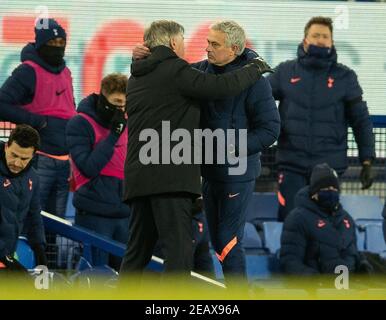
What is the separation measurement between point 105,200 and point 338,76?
1982 mm

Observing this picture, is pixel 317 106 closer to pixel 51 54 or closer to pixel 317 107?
pixel 317 107

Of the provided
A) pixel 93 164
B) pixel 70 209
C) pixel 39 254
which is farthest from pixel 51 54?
pixel 39 254

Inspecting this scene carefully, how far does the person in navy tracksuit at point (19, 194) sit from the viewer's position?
10180 millimetres

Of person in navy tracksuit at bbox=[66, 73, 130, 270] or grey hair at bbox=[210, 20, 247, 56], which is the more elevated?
grey hair at bbox=[210, 20, 247, 56]

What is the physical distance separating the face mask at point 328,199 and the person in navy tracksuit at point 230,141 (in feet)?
6.09

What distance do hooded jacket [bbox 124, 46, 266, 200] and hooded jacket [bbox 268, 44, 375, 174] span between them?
264cm

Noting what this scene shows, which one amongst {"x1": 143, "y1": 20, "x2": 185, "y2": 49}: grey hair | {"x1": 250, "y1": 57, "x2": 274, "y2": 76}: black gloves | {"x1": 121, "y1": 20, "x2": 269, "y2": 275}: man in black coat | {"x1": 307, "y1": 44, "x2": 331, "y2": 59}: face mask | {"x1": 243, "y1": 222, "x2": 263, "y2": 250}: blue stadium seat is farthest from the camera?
{"x1": 243, "y1": 222, "x2": 263, "y2": 250}: blue stadium seat

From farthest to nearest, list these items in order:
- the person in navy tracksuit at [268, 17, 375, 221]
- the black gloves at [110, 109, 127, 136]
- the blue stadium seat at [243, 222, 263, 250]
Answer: the blue stadium seat at [243, 222, 263, 250] → the person in navy tracksuit at [268, 17, 375, 221] → the black gloves at [110, 109, 127, 136]

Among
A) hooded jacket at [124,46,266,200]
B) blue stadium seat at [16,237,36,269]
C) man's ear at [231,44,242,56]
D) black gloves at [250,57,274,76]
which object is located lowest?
blue stadium seat at [16,237,36,269]

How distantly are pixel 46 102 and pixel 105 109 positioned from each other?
0.67 meters

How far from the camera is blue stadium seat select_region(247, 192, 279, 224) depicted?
12.8 meters

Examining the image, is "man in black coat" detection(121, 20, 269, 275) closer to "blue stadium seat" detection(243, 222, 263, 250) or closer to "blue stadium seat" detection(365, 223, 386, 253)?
"blue stadium seat" detection(243, 222, 263, 250)

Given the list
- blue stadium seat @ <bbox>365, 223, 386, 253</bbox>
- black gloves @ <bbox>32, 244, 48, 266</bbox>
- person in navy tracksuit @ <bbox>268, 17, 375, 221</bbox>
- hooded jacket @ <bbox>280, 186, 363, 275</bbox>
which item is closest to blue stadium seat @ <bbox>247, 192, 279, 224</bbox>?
blue stadium seat @ <bbox>365, 223, 386, 253</bbox>

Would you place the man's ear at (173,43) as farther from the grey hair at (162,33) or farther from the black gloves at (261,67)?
the black gloves at (261,67)
